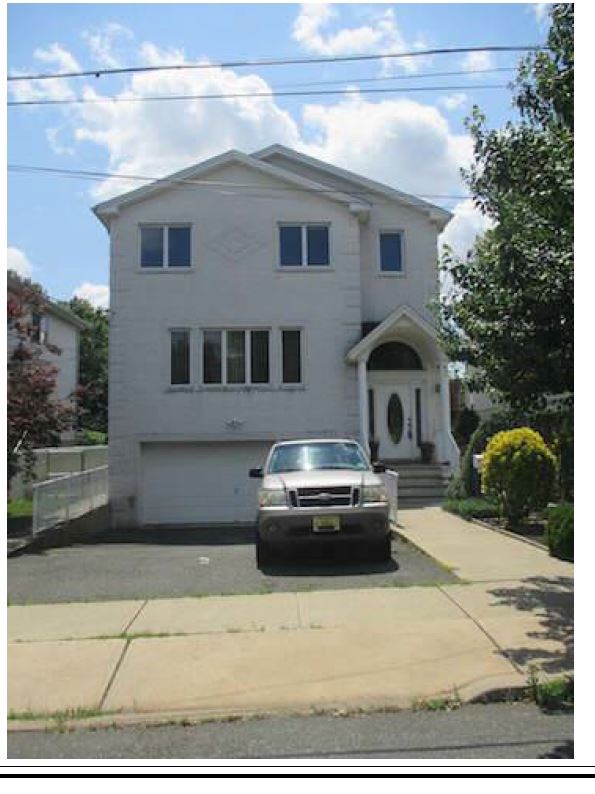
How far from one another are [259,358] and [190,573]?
9907 millimetres

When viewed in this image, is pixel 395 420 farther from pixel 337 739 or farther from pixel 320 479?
pixel 337 739

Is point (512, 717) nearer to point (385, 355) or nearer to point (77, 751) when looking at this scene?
point (77, 751)

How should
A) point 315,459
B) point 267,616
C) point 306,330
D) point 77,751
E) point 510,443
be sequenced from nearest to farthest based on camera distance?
point 77,751, point 267,616, point 315,459, point 510,443, point 306,330

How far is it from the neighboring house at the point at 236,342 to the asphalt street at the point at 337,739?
545 inches

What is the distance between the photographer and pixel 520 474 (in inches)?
490

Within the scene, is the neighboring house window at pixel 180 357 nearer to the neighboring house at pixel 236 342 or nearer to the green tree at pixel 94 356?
the neighboring house at pixel 236 342

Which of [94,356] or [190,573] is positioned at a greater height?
[94,356]

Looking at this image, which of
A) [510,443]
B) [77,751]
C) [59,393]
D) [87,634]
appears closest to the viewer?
[77,751]

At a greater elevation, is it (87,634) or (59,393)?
(59,393)

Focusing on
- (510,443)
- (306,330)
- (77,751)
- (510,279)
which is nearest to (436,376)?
(306,330)

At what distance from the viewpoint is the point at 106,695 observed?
5031 millimetres

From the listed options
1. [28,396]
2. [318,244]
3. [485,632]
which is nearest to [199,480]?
[28,396]

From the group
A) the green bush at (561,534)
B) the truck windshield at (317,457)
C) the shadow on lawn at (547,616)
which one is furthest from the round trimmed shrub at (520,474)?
the shadow on lawn at (547,616)

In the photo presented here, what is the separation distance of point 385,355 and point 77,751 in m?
16.2
